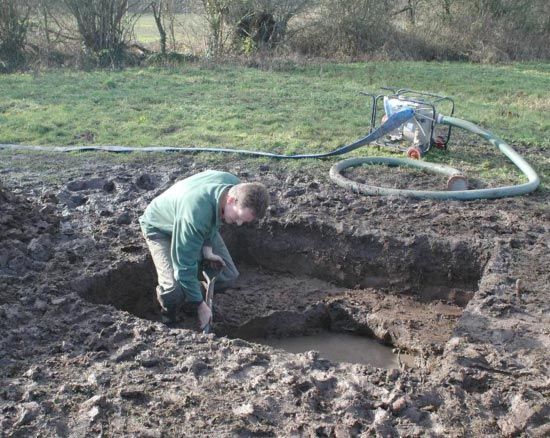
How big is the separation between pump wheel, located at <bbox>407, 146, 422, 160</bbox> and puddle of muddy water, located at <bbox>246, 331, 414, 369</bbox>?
3.22 m

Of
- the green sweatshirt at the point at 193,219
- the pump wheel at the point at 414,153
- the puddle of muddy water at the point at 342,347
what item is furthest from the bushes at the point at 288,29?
the green sweatshirt at the point at 193,219

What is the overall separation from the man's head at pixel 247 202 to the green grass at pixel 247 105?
4319mm

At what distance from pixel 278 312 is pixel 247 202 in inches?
73.8

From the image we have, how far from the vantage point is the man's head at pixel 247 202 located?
14.8 ft

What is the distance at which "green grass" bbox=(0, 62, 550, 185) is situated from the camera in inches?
378

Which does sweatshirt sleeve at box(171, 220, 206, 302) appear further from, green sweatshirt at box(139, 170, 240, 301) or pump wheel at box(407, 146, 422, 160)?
pump wheel at box(407, 146, 422, 160)

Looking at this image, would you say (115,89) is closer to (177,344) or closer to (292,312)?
(292,312)

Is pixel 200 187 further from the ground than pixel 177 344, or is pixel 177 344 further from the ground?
pixel 200 187

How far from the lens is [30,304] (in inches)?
204

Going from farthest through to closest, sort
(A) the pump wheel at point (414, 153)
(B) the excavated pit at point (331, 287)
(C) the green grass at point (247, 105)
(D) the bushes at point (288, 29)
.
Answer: (D) the bushes at point (288, 29)
(C) the green grass at point (247, 105)
(A) the pump wheel at point (414, 153)
(B) the excavated pit at point (331, 287)

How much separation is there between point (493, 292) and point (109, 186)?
4151mm

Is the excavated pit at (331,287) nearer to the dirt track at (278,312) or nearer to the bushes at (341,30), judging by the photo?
the dirt track at (278,312)

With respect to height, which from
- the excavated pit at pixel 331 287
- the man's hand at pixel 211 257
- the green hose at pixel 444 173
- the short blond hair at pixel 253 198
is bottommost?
the excavated pit at pixel 331 287

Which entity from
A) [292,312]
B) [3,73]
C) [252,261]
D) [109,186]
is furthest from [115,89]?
[292,312]
